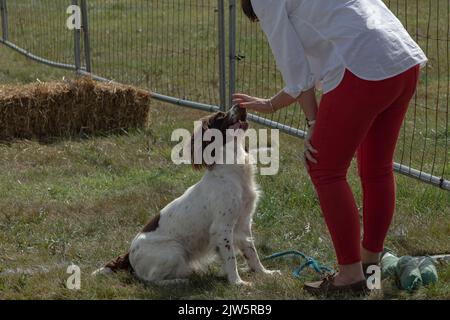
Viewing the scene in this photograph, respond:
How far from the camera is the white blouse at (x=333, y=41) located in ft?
13.3

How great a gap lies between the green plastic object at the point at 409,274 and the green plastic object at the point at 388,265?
0.19 ft

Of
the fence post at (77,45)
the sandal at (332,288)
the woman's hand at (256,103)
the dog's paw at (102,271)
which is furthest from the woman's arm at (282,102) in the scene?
the fence post at (77,45)

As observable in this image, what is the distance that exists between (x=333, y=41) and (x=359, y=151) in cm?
77

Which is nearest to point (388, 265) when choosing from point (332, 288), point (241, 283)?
point (332, 288)

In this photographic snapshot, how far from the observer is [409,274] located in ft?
15.0

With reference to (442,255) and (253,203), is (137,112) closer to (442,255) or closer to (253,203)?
(253,203)

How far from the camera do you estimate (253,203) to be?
5336 millimetres

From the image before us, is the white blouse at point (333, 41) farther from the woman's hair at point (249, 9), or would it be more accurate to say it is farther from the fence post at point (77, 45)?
the fence post at point (77, 45)

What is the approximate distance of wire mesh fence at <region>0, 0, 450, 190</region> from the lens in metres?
7.99

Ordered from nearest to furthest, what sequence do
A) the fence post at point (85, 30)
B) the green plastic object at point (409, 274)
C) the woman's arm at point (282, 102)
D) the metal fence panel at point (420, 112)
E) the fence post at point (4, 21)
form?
the woman's arm at point (282, 102) → the green plastic object at point (409, 274) → the metal fence panel at point (420, 112) → the fence post at point (85, 30) → the fence post at point (4, 21)

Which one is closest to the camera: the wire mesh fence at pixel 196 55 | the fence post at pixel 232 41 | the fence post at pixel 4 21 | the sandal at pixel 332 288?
the sandal at pixel 332 288

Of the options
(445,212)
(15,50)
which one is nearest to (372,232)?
(445,212)

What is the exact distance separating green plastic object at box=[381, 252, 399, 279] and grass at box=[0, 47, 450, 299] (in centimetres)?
11

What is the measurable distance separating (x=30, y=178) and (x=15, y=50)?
7.21 metres
